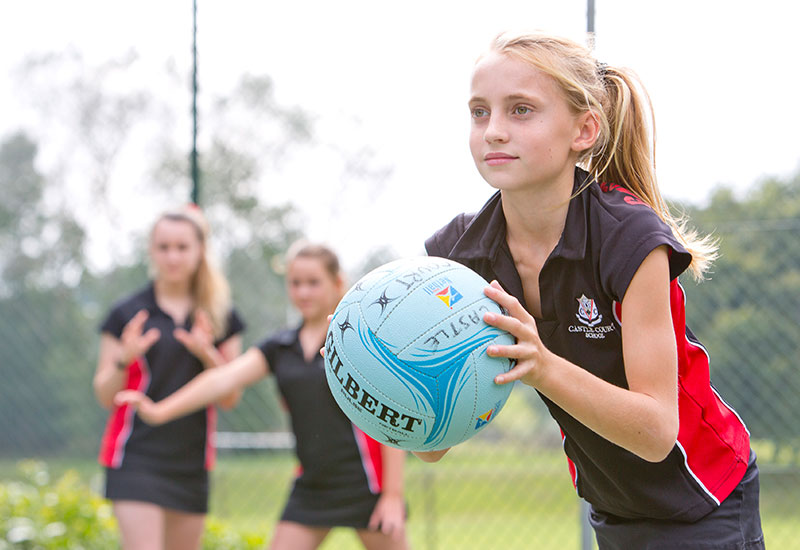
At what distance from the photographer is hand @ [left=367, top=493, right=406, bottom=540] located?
3771mm

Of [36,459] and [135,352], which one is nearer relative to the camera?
[135,352]

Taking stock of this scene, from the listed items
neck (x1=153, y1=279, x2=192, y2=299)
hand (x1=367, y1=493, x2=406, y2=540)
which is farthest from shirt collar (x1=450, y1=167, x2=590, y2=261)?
neck (x1=153, y1=279, x2=192, y2=299)

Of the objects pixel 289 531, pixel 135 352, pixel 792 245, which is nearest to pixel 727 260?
pixel 792 245

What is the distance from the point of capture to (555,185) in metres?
2.21

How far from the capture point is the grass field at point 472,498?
5.31 meters

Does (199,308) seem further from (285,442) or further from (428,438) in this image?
(428,438)

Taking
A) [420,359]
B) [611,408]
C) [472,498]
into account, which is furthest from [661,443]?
[472,498]

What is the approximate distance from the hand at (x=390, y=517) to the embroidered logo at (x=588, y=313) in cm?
191

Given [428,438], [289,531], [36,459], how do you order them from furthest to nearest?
[36,459]
[289,531]
[428,438]

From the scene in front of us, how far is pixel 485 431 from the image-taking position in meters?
5.38

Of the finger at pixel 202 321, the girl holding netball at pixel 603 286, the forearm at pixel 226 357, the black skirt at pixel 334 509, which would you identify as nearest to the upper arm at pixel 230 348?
the forearm at pixel 226 357

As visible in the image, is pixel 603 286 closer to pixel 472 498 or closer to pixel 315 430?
pixel 315 430

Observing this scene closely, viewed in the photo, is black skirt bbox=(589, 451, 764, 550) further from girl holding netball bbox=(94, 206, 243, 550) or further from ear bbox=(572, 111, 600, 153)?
girl holding netball bbox=(94, 206, 243, 550)

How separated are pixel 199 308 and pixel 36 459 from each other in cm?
237
